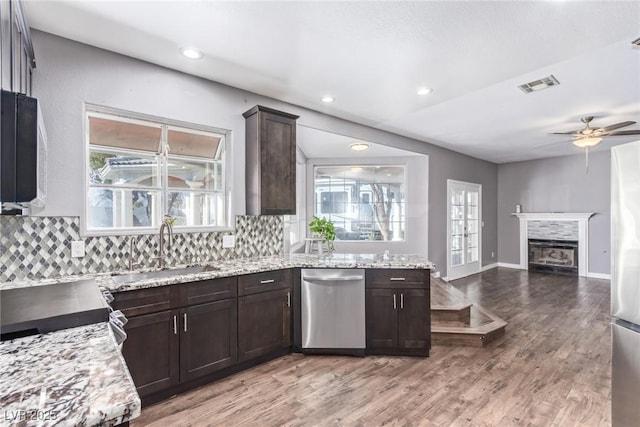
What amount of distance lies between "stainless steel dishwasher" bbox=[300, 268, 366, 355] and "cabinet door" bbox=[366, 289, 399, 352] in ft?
0.23

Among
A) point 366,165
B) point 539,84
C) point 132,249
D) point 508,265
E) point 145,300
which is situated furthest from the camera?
point 508,265

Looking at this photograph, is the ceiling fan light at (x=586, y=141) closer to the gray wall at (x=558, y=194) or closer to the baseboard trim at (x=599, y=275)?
the gray wall at (x=558, y=194)

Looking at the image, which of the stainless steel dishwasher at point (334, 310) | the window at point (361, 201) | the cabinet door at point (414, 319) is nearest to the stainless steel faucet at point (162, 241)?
the stainless steel dishwasher at point (334, 310)

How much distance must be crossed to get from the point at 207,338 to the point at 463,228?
20.0 ft

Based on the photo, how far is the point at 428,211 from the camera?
20.1 feet

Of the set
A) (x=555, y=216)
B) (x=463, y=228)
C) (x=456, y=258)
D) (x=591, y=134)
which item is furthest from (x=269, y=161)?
(x=555, y=216)

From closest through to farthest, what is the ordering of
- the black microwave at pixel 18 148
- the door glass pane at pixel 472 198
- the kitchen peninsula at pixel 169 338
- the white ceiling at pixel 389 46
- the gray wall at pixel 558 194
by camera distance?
the kitchen peninsula at pixel 169 338 → the black microwave at pixel 18 148 → the white ceiling at pixel 389 46 → the gray wall at pixel 558 194 → the door glass pane at pixel 472 198

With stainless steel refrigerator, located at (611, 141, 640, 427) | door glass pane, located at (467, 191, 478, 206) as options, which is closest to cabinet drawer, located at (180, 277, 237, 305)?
stainless steel refrigerator, located at (611, 141, 640, 427)

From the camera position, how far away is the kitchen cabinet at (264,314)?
2.84 metres

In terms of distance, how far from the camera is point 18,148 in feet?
3.54

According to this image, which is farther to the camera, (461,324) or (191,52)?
(461,324)

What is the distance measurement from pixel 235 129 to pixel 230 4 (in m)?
1.44

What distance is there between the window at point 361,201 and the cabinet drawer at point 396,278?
123 inches

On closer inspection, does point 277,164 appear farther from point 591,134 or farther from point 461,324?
point 591,134
